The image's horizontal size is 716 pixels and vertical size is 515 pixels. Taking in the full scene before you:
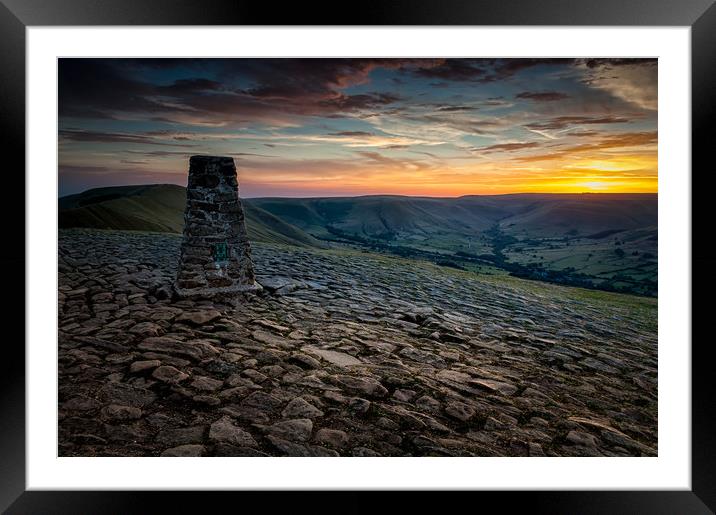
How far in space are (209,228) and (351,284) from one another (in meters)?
3.75

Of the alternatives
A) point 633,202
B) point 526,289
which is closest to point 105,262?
point 526,289

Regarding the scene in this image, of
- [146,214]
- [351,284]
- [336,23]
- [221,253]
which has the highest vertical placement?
[146,214]

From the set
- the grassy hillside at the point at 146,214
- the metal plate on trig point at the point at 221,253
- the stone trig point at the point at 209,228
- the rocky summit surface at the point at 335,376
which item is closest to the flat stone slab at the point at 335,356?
the rocky summit surface at the point at 335,376

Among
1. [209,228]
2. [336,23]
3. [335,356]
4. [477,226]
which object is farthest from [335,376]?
[477,226]

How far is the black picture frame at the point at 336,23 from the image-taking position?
341 cm

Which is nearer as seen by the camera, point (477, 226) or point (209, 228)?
point (209, 228)

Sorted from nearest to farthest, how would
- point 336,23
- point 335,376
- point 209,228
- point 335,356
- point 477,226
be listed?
point 336,23 < point 335,376 < point 335,356 < point 209,228 < point 477,226

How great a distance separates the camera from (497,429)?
12.5 ft

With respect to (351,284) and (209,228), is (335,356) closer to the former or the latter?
(209,228)

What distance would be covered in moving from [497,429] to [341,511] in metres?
1.69

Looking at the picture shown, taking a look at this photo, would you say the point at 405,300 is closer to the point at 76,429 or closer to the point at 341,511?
the point at 341,511

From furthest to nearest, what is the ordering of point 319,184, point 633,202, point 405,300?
point 633,202
point 319,184
point 405,300

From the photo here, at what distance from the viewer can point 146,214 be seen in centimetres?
4047
